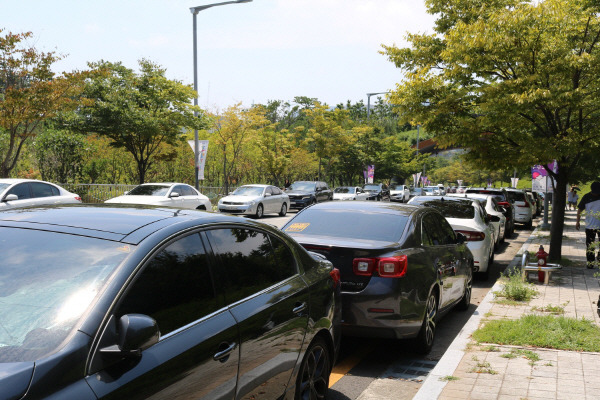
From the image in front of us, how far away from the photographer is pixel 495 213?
55.3 feet

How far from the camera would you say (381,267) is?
5.71 m

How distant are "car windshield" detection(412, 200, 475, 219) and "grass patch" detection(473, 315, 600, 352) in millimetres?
4652

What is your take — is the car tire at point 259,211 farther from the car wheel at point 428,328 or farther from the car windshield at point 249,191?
the car wheel at point 428,328

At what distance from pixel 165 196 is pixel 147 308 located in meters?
15.6

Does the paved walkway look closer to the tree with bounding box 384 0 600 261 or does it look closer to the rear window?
the tree with bounding box 384 0 600 261

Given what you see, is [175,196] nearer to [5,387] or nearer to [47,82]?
[47,82]

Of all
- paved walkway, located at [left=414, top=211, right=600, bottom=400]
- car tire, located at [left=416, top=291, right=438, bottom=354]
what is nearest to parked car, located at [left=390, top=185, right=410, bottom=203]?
paved walkway, located at [left=414, top=211, right=600, bottom=400]

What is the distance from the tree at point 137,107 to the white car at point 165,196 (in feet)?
21.3

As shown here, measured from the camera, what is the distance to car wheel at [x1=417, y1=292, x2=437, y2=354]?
6.16 metres

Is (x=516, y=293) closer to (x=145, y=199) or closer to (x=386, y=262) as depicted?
(x=386, y=262)

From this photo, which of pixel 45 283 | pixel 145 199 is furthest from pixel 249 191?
pixel 45 283

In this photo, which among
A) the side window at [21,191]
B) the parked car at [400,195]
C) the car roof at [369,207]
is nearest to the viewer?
the car roof at [369,207]

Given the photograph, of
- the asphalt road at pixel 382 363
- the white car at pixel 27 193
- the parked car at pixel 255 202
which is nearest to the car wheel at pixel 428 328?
the asphalt road at pixel 382 363

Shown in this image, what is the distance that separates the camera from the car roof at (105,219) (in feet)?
9.61
